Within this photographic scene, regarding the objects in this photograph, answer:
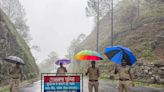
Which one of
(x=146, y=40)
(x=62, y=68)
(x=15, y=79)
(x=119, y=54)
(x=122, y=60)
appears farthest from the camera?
(x=146, y=40)

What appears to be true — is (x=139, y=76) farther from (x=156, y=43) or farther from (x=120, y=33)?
(x=120, y=33)

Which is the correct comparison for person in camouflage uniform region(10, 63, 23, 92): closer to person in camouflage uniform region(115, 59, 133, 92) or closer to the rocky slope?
person in camouflage uniform region(115, 59, 133, 92)

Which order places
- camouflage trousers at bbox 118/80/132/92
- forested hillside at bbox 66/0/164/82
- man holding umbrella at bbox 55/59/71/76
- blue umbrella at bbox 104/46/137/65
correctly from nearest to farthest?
blue umbrella at bbox 104/46/137/65 < camouflage trousers at bbox 118/80/132/92 < man holding umbrella at bbox 55/59/71/76 < forested hillside at bbox 66/0/164/82

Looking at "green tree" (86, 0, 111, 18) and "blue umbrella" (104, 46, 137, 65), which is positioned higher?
"green tree" (86, 0, 111, 18)

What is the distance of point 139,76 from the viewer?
34.2 m

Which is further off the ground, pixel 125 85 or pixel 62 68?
pixel 62 68

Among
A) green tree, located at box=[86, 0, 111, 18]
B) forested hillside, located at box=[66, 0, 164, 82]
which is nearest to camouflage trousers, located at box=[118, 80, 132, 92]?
forested hillside, located at box=[66, 0, 164, 82]

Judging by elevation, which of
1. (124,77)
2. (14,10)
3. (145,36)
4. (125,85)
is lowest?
(125,85)

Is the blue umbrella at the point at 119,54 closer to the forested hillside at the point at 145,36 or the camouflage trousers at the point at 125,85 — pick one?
the camouflage trousers at the point at 125,85

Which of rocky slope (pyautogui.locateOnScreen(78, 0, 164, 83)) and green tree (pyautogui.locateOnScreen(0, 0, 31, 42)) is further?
green tree (pyautogui.locateOnScreen(0, 0, 31, 42))

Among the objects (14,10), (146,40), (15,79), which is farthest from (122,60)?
(14,10)

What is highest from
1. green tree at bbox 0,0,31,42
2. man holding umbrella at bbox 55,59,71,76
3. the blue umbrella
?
green tree at bbox 0,0,31,42

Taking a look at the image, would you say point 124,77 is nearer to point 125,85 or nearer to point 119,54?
point 125,85

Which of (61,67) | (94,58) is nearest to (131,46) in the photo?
(61,67)
